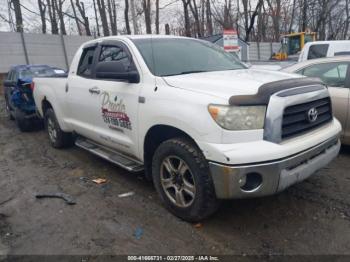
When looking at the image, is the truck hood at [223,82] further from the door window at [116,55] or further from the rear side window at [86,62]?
the rear side window at [86,62]

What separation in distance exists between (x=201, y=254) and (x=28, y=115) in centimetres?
660

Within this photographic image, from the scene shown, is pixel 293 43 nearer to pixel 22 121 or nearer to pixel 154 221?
pixel 22 121

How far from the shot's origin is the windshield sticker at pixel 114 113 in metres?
3.77

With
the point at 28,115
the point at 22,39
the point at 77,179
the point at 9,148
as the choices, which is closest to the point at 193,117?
the point at 77,179

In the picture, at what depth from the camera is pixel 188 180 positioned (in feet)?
10.5

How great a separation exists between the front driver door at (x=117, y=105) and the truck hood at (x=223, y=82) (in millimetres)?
527

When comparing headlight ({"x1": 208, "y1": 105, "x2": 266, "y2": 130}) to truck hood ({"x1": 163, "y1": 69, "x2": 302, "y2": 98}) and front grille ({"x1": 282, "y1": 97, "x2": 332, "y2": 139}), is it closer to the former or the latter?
truck hood ({"x1": 163, "y1": 69, "x2": 302, "y2": 98})

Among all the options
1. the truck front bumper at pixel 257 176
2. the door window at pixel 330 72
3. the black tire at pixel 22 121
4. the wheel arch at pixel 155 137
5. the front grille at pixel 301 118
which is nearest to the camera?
the truck front bumper at pixel 257 176

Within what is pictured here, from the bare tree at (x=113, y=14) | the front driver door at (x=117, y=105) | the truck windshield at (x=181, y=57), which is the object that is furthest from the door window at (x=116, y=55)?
the bare tree at (x=113, y=14)

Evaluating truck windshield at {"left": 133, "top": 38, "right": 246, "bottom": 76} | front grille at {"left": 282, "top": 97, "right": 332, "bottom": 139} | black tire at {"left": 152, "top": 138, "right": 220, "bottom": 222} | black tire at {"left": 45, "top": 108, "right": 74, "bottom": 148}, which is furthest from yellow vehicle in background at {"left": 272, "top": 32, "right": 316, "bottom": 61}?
black tire at {"left": 152, "top": 138, "right": 220, "bottom": 222}

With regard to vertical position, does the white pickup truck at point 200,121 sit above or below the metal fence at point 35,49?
below

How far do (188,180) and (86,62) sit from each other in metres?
2.68

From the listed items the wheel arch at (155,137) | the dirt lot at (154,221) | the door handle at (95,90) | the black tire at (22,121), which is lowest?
the dirt lot at (154,221)

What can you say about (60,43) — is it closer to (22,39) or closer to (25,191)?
(22,39)
